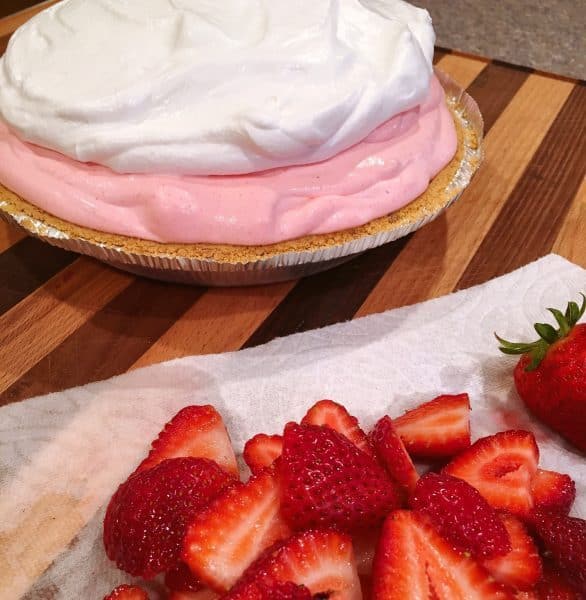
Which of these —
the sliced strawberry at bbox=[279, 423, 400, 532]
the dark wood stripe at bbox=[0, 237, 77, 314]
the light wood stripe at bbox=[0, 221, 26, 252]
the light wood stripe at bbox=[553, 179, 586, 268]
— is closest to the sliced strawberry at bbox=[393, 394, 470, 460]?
the sliced strawberry at bbox=[279, 423, 400, 532]

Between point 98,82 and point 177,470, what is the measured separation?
674 millimetres

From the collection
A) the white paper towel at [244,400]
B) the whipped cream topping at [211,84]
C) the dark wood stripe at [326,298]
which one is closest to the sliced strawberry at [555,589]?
the white paper towel at [244,400]

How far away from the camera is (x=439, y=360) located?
46.7 inches

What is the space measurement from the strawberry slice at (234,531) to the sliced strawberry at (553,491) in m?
0.37

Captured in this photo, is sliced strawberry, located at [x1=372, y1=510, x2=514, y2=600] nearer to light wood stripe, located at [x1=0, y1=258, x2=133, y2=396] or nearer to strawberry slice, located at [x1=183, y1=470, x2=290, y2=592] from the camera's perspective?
strawberry slice, located at [x1=183, y1=470, x2=290, y2=592]

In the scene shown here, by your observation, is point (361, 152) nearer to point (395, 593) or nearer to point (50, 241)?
point (50, 241)

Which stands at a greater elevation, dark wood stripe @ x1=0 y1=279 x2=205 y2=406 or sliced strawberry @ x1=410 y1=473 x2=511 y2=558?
dark wood stripe @ x1=0 y1=279 x2=205 y2=406

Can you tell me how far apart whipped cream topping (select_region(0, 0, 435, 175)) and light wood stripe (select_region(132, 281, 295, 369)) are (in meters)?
0.29

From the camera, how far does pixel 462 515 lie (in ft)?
2.70

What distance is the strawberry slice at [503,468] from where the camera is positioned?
90cm

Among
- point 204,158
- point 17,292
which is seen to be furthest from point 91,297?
point 204,158

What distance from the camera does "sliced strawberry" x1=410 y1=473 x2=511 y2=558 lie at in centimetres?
81

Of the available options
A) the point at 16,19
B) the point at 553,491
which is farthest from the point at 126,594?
the point at 16,19

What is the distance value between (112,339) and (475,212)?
87 centimetres
